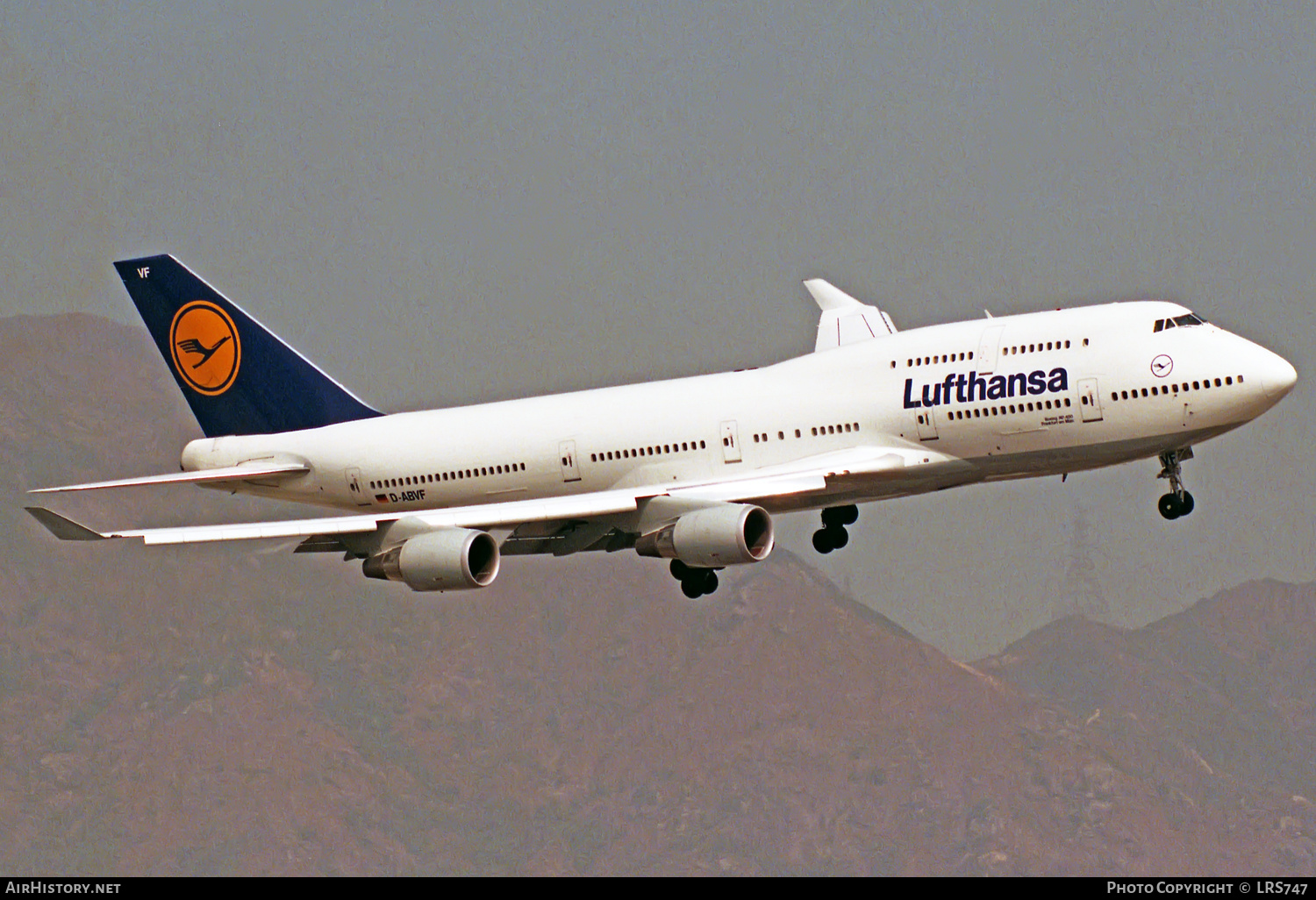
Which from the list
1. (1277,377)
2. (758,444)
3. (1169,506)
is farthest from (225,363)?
(1277,377)

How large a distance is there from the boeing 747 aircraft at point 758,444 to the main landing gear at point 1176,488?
0.05 meters

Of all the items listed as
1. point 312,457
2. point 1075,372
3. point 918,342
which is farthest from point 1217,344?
point 312,457

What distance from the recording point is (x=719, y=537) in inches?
2164

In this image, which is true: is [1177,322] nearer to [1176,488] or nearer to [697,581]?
[1176,488]

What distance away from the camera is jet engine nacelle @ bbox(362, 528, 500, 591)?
55281 millimetres

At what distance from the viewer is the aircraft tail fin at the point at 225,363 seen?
6881 cm

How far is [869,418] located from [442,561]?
41.3ft

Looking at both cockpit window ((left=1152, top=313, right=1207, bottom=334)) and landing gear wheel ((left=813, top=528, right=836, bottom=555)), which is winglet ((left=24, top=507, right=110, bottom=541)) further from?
cockpit window ((left=1152, top=313, right=1207, bottom=334))

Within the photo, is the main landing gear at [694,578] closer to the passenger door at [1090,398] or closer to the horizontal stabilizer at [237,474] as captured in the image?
the passenger door at [1090,398]

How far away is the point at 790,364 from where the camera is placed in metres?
59.7

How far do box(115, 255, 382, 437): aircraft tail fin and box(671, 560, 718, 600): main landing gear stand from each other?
13180 mm
